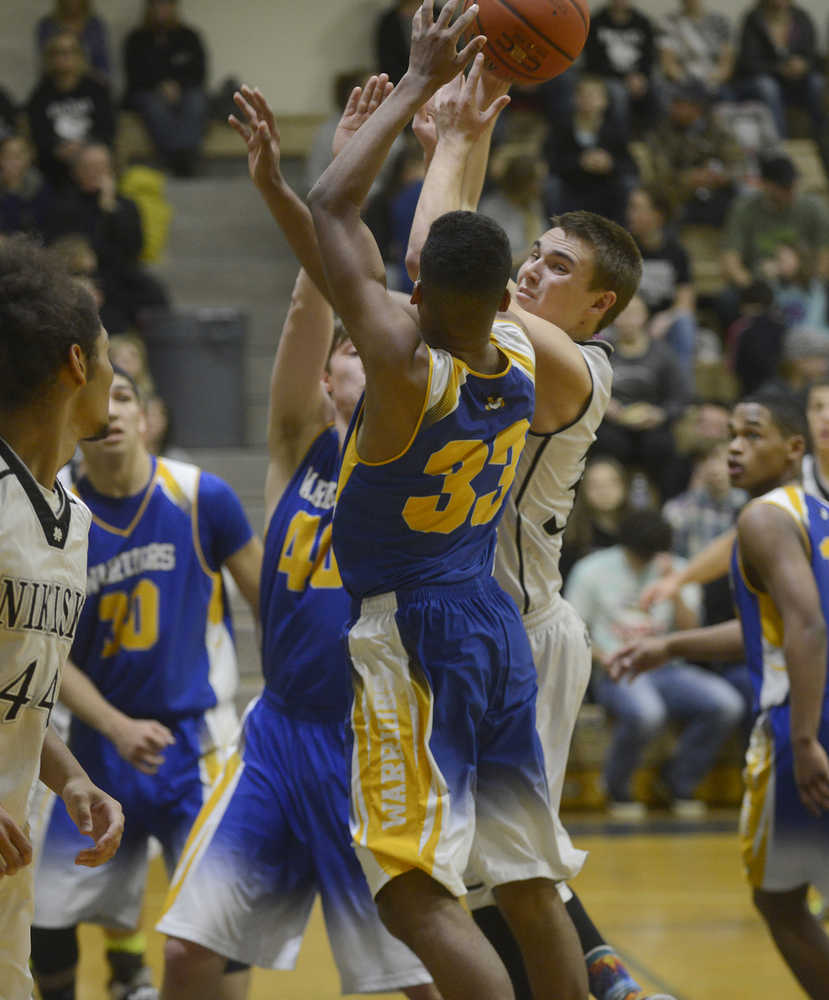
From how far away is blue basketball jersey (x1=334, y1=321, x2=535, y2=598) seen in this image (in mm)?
3016

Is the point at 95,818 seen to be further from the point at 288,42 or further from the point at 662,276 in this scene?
the point at 288,42

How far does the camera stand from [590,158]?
11211 millimetres

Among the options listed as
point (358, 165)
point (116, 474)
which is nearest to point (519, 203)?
point (116, 474)

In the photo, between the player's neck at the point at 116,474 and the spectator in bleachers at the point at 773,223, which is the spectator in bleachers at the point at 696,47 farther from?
the player's neck at the point at 116,474

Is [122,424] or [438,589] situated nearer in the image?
[438,589]

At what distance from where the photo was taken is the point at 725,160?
12.5m

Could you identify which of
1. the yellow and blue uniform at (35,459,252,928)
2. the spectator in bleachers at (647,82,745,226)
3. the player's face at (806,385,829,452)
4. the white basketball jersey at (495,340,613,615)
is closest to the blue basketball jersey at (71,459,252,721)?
the yellow and blue uniform at (35,459,252,928)

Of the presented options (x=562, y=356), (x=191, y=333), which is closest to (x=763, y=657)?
(x=562, y=356)

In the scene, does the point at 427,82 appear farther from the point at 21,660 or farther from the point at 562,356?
the point at 21,660

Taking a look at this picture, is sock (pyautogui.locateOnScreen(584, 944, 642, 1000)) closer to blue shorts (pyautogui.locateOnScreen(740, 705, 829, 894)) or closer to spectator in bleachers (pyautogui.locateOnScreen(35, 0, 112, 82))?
blue shorts (pyautogui.locateOnScreen(740, 705, 829, 894))

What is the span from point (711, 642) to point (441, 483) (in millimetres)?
1880

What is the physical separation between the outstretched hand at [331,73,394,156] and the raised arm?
1.62 m

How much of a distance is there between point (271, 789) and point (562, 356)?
132cm

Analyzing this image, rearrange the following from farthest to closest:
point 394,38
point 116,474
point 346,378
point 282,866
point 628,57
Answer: point 628,57 < point 394,38 < point 116,474 < point 346,378 < point 282,866
